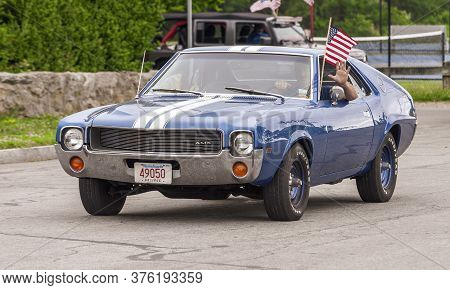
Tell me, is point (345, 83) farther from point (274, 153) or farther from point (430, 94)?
point (430, 94)

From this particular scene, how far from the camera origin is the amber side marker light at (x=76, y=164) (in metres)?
10.9

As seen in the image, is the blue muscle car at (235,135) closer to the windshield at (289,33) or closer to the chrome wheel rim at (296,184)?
the chrome wheel rim at (296,184)

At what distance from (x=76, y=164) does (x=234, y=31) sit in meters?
22.7

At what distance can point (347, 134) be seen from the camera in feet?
38.7

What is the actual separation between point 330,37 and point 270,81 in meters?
0.90

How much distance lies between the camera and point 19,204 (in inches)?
495

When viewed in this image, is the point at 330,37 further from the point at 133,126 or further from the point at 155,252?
the point at 155,252

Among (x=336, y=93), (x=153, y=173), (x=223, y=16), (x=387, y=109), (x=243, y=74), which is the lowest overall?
(x=153, y=173)

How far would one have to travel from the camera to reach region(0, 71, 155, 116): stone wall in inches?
858

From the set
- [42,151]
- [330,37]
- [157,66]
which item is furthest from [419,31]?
[330,37]

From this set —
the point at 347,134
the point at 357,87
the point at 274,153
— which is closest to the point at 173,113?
the point at 274,153

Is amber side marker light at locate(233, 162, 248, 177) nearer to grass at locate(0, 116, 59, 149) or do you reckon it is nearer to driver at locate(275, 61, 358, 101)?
driver at locate(275, 61, 358, 101)

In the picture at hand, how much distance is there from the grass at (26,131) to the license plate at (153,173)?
25.6 feet

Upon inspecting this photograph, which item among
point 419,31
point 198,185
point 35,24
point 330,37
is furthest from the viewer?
point 419,31
